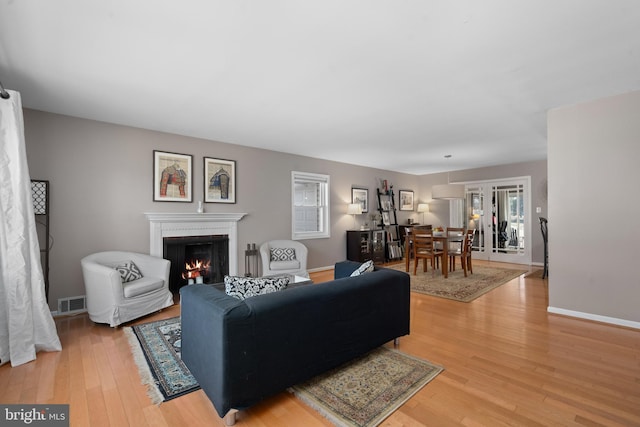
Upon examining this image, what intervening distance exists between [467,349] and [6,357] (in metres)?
3.94

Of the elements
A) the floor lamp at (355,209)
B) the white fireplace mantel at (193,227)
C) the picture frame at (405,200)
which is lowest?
the white fireplace mantel at (193,227)

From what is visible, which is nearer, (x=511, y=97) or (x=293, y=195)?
(x=511, y=97)

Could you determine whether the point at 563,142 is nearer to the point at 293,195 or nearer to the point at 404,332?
the point at 404,332

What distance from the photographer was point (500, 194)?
735 cm

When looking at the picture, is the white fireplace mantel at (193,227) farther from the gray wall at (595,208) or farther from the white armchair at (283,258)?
the gray wall at (595,208)

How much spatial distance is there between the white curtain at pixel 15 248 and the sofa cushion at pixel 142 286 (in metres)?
0.76

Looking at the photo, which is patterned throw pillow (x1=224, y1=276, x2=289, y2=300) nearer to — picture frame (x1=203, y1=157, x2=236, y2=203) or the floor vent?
the floor vent

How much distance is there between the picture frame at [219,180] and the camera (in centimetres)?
471

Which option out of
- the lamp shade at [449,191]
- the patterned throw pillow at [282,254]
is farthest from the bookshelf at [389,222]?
the patterned throw pillow at [282,254]

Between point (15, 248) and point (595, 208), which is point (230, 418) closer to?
point (15, 248)

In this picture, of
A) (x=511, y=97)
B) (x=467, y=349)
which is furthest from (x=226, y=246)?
(x=511, y=97)

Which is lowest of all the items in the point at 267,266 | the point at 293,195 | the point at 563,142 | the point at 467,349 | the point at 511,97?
the point at 467,349

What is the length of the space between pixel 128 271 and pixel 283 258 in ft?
7.63

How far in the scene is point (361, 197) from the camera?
23.4 feet
